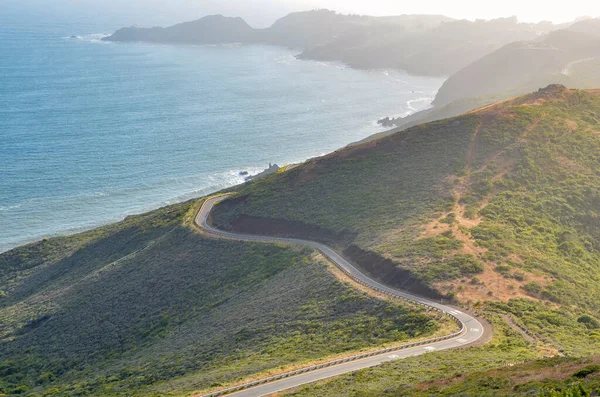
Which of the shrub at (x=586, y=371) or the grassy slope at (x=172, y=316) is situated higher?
the shrub at (x=586, y=371)

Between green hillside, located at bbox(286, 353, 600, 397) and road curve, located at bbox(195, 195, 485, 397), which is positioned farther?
road curve, located at bbox(195, 195, 485, 397)

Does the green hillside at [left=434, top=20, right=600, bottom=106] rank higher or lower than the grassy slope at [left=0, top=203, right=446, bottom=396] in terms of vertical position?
higher

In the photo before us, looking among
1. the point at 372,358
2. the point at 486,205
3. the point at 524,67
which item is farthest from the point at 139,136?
the point at 372,358

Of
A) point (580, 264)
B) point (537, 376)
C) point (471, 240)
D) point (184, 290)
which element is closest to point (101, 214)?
point (184, 290)

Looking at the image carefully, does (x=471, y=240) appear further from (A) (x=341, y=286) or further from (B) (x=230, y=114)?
(B) (x=230, y=114)

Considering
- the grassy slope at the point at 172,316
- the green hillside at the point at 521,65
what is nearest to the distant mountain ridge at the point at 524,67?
the green hillside at the point at 521,65

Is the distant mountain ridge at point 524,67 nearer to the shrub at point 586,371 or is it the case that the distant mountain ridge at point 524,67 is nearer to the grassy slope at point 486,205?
the grassy slope at point 486,205

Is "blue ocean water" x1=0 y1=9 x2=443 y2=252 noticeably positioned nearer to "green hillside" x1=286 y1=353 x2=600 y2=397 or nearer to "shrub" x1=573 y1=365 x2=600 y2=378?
"green hillside" x1=286 y1=353 x2=600 y2=397

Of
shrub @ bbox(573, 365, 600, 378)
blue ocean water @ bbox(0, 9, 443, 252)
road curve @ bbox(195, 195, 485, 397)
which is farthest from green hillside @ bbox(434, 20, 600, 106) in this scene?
shrub @ bbox(573, 365, 600, 378)
